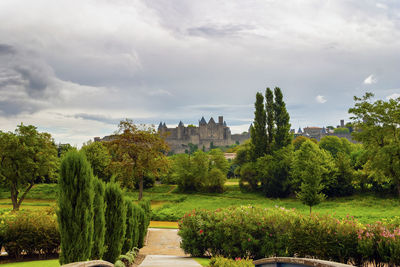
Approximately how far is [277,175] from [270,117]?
9711mm

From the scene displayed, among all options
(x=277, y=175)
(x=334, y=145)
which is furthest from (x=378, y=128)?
(x=334, y=145)

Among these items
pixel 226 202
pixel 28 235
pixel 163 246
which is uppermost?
pixel 28 235

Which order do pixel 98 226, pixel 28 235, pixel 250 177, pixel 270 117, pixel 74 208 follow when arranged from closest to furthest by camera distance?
pixel 74 208 < pixel 98 226 < pixel 28 235 < pixel 250 177 < pixel 270 117

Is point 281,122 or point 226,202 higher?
point 281,122

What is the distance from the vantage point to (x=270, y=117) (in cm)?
4659

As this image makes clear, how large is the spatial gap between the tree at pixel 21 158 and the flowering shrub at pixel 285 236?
18598mm

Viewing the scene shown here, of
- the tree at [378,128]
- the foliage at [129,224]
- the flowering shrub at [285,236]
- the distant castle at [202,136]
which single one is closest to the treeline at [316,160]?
the tree at [378,128]

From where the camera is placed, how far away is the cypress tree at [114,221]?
32.3 ft

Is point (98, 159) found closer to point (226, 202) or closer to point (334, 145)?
point (226, 202)

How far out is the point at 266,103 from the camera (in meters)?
48.0

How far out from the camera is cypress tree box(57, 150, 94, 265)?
719cm

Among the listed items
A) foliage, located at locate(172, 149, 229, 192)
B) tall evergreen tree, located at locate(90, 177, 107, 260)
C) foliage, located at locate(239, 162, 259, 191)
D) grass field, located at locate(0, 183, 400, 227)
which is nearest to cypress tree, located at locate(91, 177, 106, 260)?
tall evergreen tree, located at locate(90, 177, 107, 260)

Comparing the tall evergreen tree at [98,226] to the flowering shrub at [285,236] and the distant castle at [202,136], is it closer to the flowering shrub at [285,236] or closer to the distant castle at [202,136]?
the flowering shrub at [285,236]

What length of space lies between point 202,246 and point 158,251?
365 centimetres
